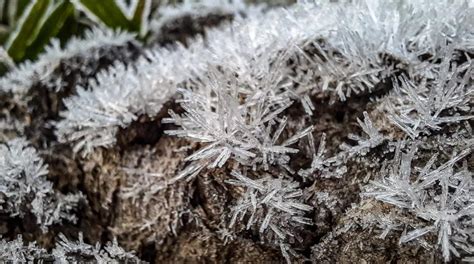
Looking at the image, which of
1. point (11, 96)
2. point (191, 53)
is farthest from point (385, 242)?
point (11, 96)

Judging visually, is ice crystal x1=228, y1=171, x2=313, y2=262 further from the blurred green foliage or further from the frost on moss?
the blurred green foliage

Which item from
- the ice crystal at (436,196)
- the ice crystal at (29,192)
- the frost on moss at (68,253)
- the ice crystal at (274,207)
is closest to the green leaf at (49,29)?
the ice crystal at (29,192)

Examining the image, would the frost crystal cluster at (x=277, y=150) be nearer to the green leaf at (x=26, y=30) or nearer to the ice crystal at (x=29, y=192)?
the ice crystal at (x=29, y=192)

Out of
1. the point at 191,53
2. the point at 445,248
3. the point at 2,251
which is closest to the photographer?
the point at 445,248

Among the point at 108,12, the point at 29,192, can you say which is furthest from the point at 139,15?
the point at 29,192

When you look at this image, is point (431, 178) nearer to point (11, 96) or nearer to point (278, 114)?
point (278, 114)

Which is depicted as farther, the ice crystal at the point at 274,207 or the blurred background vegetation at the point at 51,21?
the blurred background vegetation at the point at 51,21
